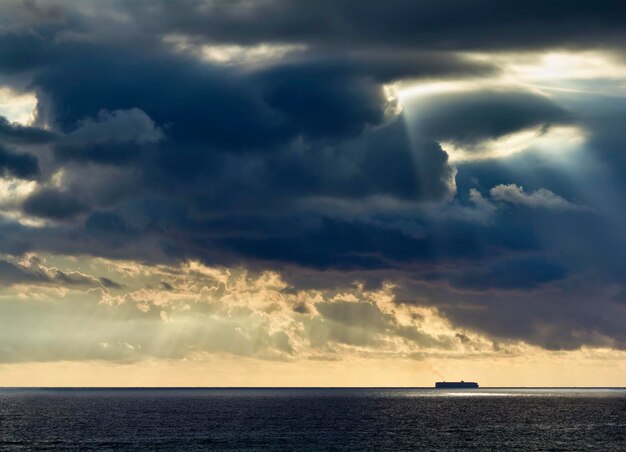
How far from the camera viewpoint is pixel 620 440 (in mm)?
198625

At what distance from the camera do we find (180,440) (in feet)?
632

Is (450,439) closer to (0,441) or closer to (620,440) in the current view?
(620,440)

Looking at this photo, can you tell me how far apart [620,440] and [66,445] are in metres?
117

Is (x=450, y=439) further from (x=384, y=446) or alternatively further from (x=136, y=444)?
(x=136, y=444)

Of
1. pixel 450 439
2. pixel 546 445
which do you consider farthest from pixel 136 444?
pixel 546 445

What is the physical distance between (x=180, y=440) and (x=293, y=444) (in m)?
25.4

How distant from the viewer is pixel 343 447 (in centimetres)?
17888

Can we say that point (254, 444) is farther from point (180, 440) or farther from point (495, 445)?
point (495, 445)

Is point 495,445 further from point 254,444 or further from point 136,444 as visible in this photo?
point 136,444

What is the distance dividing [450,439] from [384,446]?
24.3 metres

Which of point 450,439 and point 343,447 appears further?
point 450,439

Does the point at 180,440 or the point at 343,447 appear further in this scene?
the point at 180,440

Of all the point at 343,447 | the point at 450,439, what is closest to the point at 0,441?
the point at 343,447

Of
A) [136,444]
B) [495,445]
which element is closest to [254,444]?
[136,444]
